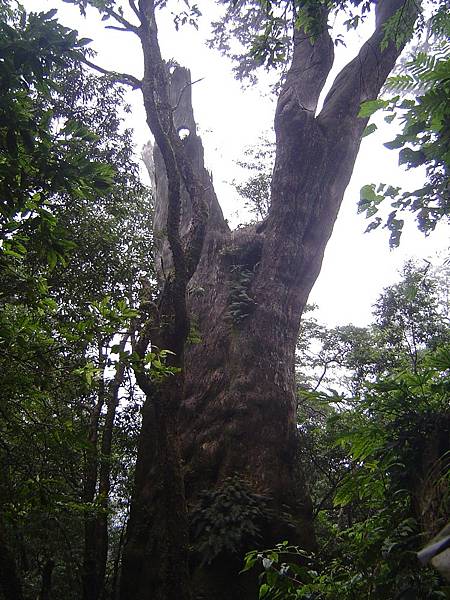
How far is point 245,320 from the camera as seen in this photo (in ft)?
20.3

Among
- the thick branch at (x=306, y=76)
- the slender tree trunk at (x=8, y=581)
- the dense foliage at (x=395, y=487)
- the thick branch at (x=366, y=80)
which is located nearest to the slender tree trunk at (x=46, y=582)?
the slender tree trunk at (x=8, y=581)

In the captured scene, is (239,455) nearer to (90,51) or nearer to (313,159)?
(313,159)

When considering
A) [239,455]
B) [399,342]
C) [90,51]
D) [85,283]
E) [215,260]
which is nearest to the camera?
[239,455]

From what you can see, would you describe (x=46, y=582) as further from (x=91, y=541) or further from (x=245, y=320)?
(x=245, y=320)

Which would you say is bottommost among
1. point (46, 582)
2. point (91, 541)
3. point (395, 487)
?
point (46, 582)

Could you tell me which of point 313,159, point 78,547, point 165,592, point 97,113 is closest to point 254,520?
point 165,592

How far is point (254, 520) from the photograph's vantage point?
4.32 metres

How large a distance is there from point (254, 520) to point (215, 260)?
423cm

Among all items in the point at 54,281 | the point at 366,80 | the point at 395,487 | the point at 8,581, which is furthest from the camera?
the point at 366,80

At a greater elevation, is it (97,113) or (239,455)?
(97,113)

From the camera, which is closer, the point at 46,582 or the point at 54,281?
the point at 54,281

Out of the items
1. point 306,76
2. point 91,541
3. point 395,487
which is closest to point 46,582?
point 91,541

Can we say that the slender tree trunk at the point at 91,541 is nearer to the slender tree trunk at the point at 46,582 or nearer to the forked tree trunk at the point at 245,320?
the slender tree trunk at the point at 46,582

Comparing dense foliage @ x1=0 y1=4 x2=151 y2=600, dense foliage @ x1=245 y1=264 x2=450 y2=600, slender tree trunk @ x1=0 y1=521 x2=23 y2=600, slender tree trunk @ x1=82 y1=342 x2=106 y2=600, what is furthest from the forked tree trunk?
slender tree trunk @ x1=82 y1=342 x2=106 y2=600
